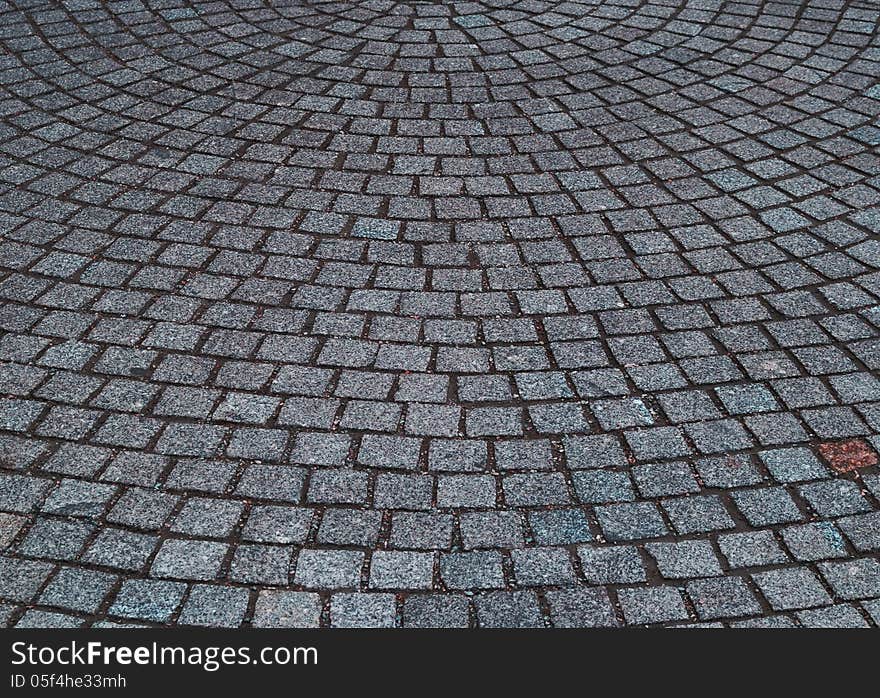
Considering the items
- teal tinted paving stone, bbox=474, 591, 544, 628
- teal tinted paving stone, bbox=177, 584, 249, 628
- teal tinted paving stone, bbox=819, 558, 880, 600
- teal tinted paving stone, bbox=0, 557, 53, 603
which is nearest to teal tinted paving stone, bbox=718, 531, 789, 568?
teal tinted paving stone, bbox=819, 558, 880, 600

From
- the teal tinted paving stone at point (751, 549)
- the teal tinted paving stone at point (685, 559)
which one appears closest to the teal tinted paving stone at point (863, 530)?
the teal tinted paving stone at point (751, 549)

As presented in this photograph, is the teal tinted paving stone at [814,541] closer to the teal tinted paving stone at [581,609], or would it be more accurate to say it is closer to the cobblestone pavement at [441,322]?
the cobblestone pavement at [441,322]

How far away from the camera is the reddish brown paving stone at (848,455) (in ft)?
13.6

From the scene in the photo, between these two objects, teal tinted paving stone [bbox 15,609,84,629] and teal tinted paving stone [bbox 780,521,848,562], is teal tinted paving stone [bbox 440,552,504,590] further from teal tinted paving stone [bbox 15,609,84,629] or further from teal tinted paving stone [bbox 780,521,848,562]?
teal tinted paving stone [bbox 15,609,84,629]

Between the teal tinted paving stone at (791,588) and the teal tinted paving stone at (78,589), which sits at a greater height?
the teal tinted paving stone at (78,589)

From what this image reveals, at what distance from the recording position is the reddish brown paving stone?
4148mm

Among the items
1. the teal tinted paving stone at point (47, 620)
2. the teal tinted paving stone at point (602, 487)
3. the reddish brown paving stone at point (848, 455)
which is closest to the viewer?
the teal tinted paving stone at point (47, 620)

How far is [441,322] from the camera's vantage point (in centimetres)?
493

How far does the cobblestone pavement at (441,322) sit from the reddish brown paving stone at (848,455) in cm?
2

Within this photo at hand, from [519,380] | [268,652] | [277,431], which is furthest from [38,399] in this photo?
[519,380]

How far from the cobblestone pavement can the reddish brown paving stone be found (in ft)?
0.06

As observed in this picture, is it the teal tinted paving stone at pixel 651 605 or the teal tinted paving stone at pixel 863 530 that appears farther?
the teal tinted paving stone at pixel 863 530

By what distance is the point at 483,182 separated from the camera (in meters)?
5.97

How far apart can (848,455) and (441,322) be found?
6.30ft
